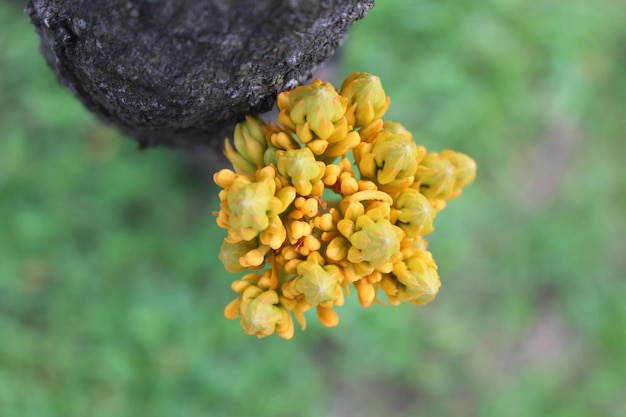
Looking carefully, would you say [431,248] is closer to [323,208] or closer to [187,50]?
[323,208]

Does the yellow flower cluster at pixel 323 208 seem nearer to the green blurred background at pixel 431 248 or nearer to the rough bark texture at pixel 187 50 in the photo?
the rough bark texture at pixel 187 50

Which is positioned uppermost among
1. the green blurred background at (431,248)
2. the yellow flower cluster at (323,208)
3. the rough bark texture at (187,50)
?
the rough bark texture at (187,50)

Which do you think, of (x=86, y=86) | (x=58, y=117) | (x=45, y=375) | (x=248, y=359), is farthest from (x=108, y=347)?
(x=86, y=86)

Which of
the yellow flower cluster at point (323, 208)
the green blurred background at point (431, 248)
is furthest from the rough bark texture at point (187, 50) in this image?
the green blurred background at point (431, 248)

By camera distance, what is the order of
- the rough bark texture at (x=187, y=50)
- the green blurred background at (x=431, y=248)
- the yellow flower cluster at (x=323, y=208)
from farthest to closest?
the green blurred background at (x=431, y=248) < the yellow flower cluster at (x=323, y=208) < the rough bark texture at (x=187, y=50)

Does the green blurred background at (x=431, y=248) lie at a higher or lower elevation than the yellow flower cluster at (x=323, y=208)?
lower

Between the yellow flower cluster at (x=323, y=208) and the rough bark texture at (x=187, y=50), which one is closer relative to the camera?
the rough bark texture at (x=187, y=50)

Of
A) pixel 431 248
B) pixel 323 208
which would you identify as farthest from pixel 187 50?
pixel 431 248
